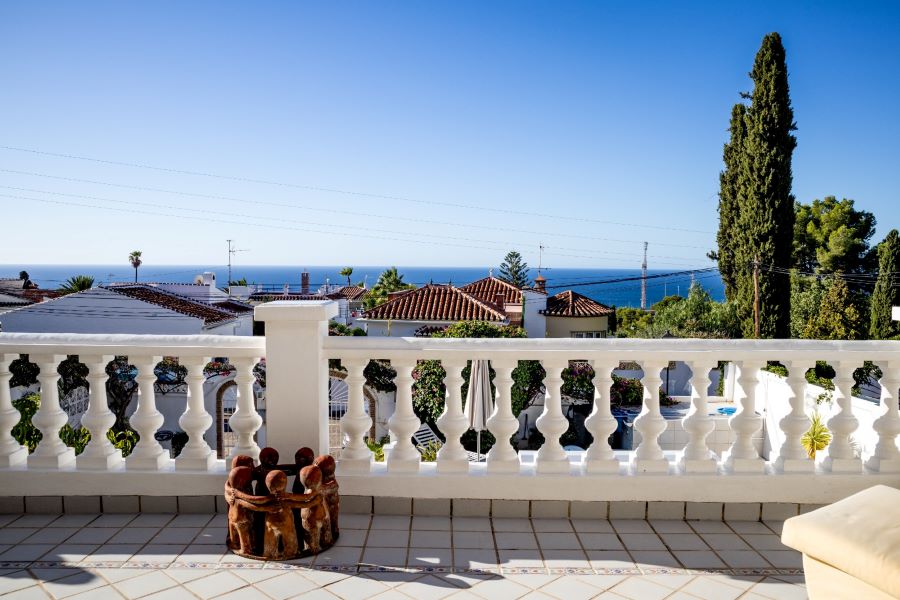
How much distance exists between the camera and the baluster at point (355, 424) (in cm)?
279

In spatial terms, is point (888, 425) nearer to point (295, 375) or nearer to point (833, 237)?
point (295, 375)

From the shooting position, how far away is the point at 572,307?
32094 millimetres

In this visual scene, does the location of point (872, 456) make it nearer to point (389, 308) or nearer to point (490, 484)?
point (490, 484)

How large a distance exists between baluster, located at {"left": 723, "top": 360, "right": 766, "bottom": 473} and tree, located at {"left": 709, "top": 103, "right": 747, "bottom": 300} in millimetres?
23729

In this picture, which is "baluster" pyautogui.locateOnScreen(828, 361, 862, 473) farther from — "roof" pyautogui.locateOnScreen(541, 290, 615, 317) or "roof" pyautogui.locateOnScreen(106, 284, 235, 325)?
"roof" pyautogui.locateOnScreen(541, 290, 615, 317)

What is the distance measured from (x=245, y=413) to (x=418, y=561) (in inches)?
40.1

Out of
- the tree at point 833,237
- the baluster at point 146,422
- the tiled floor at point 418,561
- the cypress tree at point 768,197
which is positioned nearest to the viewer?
the tiled floor at point 418,561

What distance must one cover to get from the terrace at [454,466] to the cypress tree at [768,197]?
2221 centimetres

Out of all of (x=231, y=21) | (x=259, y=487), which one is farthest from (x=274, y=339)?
(x=231, y=21)

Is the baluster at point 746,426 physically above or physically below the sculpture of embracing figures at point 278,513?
above

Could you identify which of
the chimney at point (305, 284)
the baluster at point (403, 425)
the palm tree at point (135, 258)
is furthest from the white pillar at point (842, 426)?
the palm tree at point (135, 258)

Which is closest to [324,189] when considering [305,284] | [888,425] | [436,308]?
[305,284]

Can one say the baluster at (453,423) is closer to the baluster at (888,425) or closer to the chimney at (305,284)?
the baluster at (888,425)

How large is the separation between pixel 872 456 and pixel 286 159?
5828 cm
